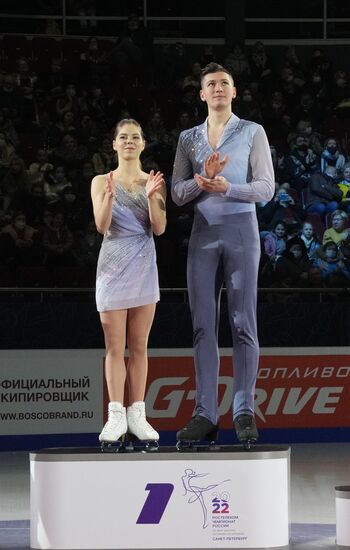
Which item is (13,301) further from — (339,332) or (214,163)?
(214,163)

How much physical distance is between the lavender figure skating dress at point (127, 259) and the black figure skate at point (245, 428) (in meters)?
0.89

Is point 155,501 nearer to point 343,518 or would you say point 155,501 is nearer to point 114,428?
point 114,428

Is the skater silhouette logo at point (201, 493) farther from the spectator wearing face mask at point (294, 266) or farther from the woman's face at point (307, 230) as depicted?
the woman's face at point (307, 230)

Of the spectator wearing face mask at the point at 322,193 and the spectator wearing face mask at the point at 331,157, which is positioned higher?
the spectator wearing face mask at the point at 331,157

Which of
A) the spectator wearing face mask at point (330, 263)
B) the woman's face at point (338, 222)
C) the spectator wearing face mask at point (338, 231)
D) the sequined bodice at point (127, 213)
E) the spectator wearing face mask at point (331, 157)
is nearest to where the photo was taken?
the sequined bodice at point (127, 213)

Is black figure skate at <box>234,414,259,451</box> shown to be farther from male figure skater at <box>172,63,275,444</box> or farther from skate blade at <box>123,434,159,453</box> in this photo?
skate blade at <box>123,434,159,453</box>

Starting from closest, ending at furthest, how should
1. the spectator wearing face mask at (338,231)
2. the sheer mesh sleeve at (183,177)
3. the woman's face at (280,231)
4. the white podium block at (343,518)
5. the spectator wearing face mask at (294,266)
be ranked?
the sheer mesh sleeve at (183,177), the white podium block at (343,518), the spectator wearing face mask at (294,266), the woman's face at (280,231), the spectator wearing face mask at (338,231)

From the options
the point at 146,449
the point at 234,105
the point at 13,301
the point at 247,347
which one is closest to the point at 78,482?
the point at 146,449

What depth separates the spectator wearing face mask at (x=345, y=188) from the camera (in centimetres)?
1487

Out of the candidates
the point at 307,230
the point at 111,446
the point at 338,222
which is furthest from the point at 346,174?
the point at 111,446

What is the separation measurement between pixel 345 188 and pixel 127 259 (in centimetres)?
790

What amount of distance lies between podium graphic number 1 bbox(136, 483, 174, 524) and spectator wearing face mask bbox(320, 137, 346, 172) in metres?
8.47

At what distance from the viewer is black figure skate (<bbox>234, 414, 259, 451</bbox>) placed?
291 inches

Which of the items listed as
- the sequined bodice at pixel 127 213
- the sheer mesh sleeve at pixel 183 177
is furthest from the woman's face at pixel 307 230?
the sequined bodice at pixel 127 213
